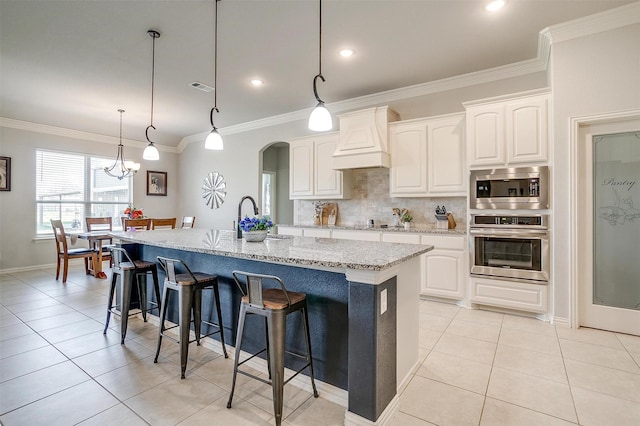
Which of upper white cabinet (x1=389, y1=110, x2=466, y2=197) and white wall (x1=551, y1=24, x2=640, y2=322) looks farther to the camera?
upper white cabinet (x1=389, y1=110, x2=466, y2=197)

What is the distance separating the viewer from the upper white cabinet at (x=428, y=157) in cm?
388

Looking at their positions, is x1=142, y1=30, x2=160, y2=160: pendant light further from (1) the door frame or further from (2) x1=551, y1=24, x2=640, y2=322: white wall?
(1) the door frame

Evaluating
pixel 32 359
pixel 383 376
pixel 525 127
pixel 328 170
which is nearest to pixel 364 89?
pixel 328 170

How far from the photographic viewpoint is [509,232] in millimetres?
3383

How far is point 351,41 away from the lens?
3.28 m

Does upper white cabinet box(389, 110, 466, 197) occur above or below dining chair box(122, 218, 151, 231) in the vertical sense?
above

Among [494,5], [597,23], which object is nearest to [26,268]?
[494,5]

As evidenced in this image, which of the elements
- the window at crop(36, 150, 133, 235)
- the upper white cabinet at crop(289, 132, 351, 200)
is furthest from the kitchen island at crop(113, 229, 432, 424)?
the window at crop(36, 150, 133, 235)

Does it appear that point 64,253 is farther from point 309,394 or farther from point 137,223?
point 309,394

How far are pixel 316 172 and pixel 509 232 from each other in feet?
9.37

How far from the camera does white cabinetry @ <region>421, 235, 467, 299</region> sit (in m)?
3.70

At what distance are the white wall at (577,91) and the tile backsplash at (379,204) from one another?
1157 mm

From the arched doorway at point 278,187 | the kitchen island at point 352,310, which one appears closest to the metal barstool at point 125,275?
the kitchen island at point 352,310

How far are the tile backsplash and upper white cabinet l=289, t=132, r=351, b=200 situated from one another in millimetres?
207
